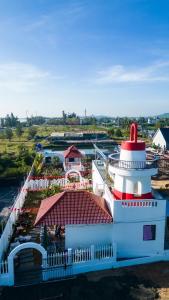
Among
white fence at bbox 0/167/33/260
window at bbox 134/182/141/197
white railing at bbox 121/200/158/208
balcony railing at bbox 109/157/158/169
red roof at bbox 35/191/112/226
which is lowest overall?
white fence at bbox 0/167/33/260

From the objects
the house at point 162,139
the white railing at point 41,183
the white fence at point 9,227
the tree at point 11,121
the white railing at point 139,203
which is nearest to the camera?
the white fence at point 9,227

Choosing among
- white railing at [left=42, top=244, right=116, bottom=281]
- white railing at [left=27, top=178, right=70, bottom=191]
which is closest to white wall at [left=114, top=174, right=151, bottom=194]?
white railing at [left=42, top=244, right=116, bottom=281]

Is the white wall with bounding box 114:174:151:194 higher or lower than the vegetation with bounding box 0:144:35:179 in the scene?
higher

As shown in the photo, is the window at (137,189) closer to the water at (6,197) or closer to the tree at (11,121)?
the water at (6,197)

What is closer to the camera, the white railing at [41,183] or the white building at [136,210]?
the white building at [136,210]

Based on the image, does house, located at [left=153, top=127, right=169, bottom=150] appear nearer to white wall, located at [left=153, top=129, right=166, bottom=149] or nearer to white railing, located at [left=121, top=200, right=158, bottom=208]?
white wall, located at [left=153, top=129, right=166, bottom=149]

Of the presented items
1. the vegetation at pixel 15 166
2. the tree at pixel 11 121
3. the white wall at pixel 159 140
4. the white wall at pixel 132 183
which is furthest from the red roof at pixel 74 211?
the tree at pixel 11 121

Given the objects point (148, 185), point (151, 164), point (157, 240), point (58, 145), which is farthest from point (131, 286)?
point (58, 145)

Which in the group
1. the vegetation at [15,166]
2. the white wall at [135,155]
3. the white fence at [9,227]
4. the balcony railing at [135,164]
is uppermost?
the white wall at [135,155]
